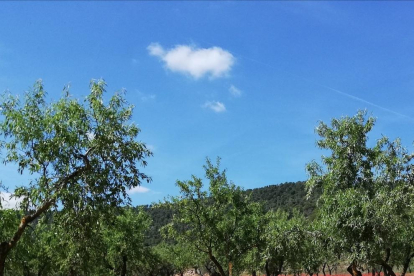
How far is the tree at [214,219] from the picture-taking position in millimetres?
27750

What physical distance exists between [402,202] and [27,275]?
142 feet

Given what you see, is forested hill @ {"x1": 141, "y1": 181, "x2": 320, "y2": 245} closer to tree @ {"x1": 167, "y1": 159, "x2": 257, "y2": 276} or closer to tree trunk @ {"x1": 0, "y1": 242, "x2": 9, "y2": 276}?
tree @ {"x1": 167, "y1": 159, "x2": 257, "y2": 276}

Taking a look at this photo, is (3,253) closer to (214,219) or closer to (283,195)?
(214,219)

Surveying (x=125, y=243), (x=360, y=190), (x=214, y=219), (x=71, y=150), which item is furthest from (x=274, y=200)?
(x=71, y=150)

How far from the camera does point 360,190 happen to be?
20.8 metres

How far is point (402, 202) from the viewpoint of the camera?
60.7ft

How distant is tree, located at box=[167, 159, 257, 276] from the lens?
91.0ft

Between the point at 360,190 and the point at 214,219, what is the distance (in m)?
10.1

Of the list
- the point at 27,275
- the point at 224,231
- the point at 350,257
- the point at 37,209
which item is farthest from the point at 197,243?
the point at 27,275

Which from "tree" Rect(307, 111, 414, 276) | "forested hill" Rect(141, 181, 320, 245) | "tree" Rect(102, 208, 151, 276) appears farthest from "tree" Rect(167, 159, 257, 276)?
"forested hill" Rect(141, 181, 320, 245)

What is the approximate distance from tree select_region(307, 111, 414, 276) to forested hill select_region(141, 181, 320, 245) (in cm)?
8729

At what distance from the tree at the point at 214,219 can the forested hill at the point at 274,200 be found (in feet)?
264

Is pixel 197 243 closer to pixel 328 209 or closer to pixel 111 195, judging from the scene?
pixel 328 209

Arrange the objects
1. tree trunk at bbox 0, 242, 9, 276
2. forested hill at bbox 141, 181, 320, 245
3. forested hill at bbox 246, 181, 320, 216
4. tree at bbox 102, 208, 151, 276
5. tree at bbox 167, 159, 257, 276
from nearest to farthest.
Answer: tree trunk at bbox 0, 242, 9, 276
tree at bbox 167, 159, 257, 276
tree at bbox 102, 208, 151, 276
forested hill at bbox 141, 181, 320, 245
forested hill at bbox 246, 181, 320, 216
